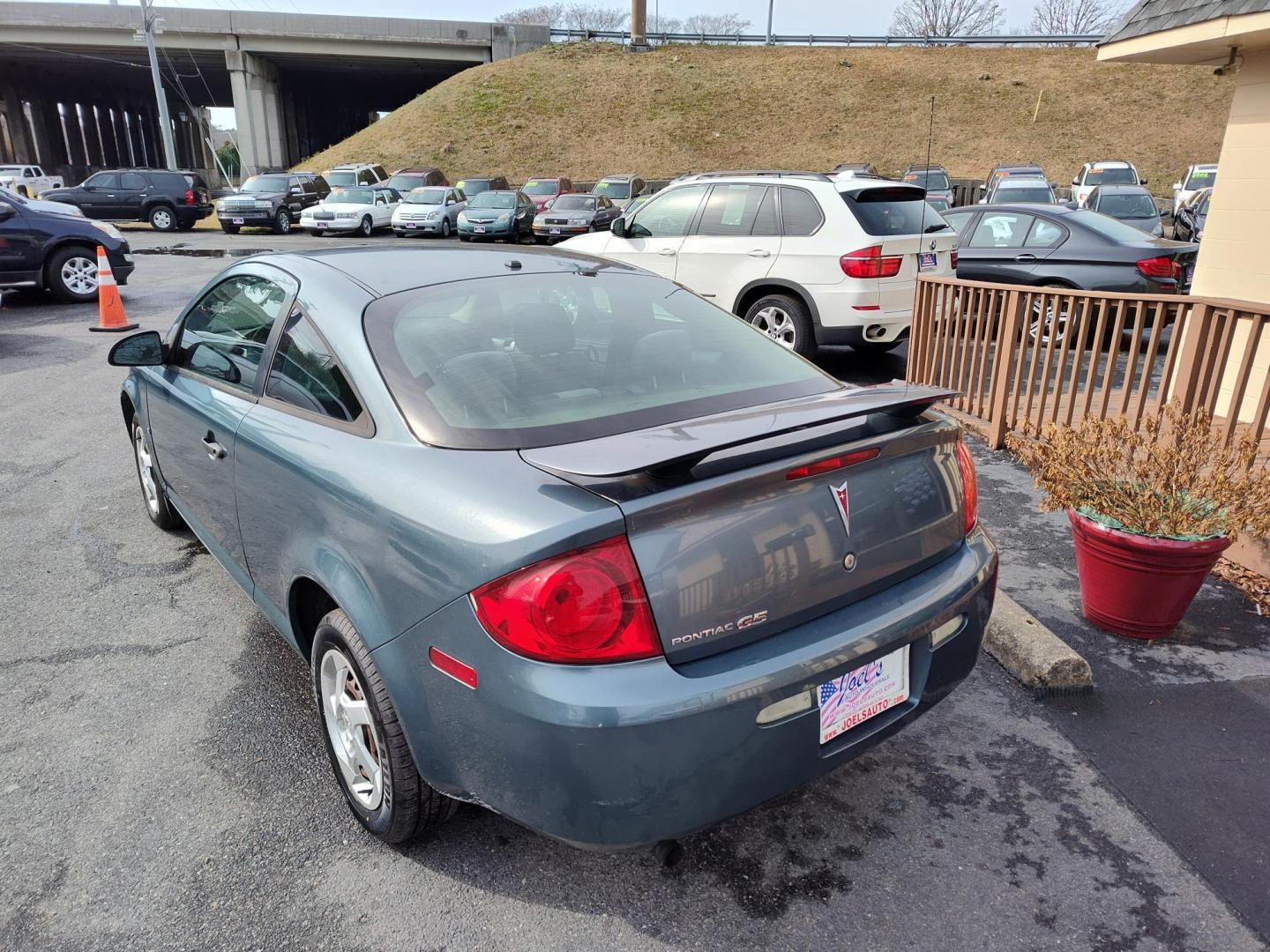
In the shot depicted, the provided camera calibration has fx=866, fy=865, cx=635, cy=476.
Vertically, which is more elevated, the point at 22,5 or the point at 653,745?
the point at 22,5

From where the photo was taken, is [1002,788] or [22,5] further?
[22,5]

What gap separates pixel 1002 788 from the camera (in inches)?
109

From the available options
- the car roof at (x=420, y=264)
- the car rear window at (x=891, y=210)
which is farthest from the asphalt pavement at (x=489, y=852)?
the car rear window at (x=891, y=210)

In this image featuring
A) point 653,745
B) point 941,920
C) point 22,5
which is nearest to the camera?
point 653,745

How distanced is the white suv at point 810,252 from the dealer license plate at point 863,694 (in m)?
5.75

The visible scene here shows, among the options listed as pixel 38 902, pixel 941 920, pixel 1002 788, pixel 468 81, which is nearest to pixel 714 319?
pixel 1002 788

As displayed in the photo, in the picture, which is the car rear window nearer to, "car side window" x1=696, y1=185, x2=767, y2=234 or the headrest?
"car side window" x1=696, y1=185, x2=767, y2=234

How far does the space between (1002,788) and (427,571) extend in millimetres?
1964

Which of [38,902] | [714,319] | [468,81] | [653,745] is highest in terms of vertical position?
[468,81]

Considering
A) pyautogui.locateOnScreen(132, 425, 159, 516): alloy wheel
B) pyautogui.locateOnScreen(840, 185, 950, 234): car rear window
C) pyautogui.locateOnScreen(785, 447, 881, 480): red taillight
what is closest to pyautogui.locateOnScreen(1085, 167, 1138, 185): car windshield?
pyautogui.locateOnScreen(840, 185, 950, 234): car rear window

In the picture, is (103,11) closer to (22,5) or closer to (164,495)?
(22,5)

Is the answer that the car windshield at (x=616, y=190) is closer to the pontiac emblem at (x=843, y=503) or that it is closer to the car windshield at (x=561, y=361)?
the car windshield at (x=561, y=361)

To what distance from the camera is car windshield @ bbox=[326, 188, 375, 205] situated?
26094mm

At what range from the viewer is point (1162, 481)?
136 inches
